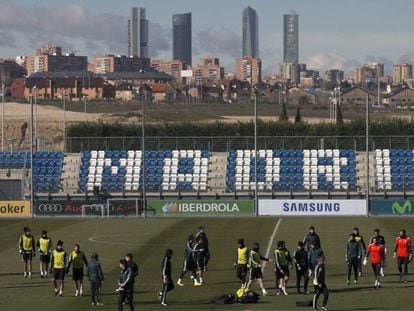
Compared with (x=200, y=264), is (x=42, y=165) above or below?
above

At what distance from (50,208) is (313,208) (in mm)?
16872

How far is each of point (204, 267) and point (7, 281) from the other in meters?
7.09

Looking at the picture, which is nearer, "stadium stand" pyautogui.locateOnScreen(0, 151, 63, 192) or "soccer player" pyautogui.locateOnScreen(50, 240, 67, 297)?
"soccer player" pyautogui.locateOnScreen(50, 240, 67, 297)

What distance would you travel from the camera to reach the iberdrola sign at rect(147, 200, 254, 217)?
2982 inches

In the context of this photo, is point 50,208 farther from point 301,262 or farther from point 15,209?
point 301,262

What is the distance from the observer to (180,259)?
49375mm

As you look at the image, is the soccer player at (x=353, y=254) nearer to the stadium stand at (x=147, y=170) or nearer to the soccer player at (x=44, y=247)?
the soccer player at (x=44, y=247)

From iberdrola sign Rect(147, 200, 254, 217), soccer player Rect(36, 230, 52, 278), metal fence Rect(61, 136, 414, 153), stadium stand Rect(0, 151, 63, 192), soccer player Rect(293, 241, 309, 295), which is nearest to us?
soccer player Rect(293, 241, 309, 295)

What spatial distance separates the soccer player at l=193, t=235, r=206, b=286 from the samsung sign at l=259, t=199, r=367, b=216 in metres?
32.9

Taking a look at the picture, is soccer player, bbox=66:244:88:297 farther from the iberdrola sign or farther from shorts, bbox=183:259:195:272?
the iberdrola sign

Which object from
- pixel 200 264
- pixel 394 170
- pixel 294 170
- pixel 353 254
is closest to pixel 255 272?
pixel 200 264

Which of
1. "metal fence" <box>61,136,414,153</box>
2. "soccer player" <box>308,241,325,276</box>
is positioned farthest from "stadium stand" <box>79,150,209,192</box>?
"soccer player" <box>308,241,325,276</box>

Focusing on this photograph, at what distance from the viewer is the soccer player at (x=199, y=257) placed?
135 feet

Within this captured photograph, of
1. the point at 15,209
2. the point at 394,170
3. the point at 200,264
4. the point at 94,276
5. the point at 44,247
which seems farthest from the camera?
the point at 394,170
